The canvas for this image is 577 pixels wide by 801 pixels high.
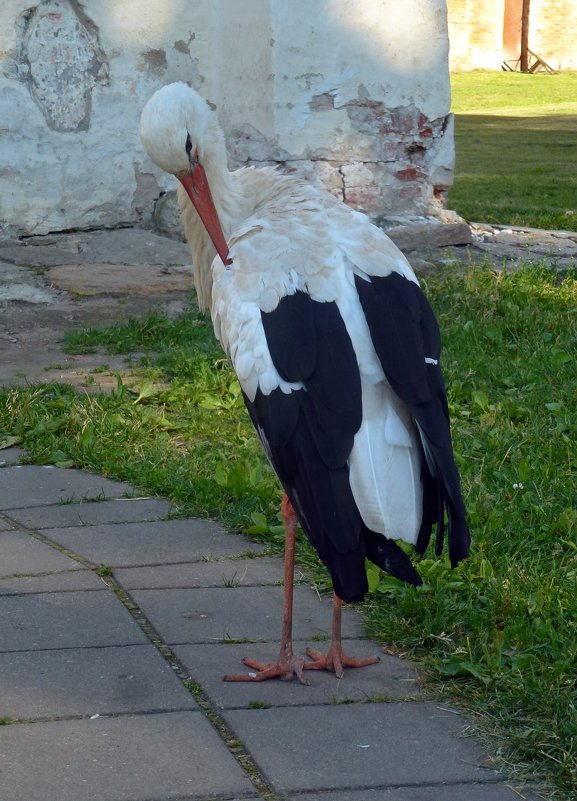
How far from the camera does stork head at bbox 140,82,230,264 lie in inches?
134

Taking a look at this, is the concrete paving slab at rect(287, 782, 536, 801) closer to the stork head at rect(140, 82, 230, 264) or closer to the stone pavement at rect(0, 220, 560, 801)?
the stone pavement at rect(0, 220, 560, 801)

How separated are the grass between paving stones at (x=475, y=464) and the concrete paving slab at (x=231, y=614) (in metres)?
0.06

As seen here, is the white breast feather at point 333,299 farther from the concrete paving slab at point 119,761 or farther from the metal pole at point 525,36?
the metal pole at point 525,36

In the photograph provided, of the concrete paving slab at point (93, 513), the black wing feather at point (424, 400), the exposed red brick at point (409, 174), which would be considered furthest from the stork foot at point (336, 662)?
the exposed red brick at point (409, 174)

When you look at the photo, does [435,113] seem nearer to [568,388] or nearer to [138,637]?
[568,388]

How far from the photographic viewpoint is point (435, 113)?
775cm

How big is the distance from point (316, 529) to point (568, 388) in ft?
8.22

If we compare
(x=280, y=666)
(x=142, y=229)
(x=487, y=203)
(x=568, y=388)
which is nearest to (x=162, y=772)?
(x=280, y=666)

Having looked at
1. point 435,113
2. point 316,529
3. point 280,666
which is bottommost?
point 280,666

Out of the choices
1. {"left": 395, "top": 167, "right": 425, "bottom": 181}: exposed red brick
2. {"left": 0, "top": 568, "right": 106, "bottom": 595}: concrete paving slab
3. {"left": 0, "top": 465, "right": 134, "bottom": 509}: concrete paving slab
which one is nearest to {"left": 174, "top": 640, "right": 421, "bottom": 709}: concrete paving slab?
{"left": 0, "top": 568, "right": 106, "bottom": 595}: concrete paving slab

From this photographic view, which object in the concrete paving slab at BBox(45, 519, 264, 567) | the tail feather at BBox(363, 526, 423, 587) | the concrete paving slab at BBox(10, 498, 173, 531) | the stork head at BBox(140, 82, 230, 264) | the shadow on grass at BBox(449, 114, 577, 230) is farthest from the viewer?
the shadow on grass at BBox(449, 114, 577, 230)

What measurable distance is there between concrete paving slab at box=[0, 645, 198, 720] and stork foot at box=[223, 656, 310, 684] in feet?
0.57

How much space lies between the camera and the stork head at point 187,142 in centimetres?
341

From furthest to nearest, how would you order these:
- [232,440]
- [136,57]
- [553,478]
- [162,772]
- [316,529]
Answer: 1. [136,57]
2. [232,440]
3. [553,478]
4. [316,529]
5. [162,772]
